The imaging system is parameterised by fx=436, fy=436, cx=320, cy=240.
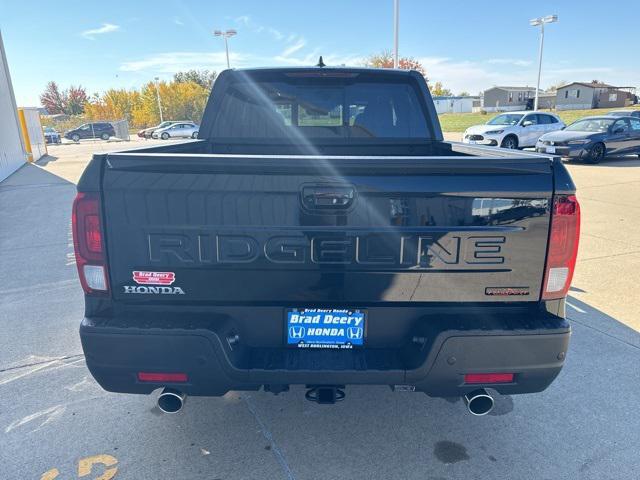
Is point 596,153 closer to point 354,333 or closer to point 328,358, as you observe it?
point 354,333

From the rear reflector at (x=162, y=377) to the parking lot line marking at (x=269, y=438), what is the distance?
0.77 m

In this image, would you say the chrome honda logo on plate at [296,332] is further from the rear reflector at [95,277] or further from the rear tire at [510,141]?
the rear tire at [510,141]

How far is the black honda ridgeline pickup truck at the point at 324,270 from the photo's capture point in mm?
1966

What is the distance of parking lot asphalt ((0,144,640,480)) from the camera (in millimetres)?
2369

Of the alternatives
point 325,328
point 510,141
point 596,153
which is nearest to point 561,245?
point 325,328

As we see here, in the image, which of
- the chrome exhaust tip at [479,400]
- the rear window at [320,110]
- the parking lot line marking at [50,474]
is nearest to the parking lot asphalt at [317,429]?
the parking lot line marking at [50,474]

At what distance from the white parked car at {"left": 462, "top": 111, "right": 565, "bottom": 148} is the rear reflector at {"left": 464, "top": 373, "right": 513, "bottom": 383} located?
16683 mm

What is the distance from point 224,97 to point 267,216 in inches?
75.0

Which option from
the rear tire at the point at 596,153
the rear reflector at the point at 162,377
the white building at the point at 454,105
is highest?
the white building at the point at 454,105

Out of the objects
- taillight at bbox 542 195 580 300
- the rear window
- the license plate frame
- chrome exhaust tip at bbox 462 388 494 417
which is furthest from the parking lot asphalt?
the rear window

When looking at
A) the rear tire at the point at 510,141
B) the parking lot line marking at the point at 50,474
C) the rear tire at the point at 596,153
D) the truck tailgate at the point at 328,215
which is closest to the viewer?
the truck tailgate at the point at 328,215

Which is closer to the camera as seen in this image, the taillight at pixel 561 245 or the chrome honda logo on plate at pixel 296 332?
the taillight at pixel 561 245

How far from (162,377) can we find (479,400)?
159 centimetres

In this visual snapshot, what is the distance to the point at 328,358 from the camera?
2.13 meters
